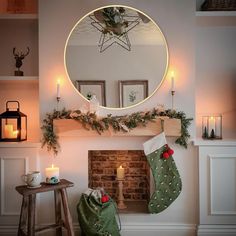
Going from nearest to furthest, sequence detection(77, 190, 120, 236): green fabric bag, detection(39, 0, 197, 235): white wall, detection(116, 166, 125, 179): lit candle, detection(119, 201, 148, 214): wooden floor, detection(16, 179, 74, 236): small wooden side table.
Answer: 1. detection(16, 179, 74, 236): small wooden side table
2. detection(77, 190, 120, 236): green fabric bag
3. detection(39, 0, 197, 235): white wall
4. detection(119, 201, 148, 214): wooden floor
5. detection(116, 166, 125, 179): lit candle

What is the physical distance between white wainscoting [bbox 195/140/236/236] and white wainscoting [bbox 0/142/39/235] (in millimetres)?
1512

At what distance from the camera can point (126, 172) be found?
297 centimetres

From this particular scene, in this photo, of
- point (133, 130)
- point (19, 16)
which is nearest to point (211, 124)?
point (133, 130)

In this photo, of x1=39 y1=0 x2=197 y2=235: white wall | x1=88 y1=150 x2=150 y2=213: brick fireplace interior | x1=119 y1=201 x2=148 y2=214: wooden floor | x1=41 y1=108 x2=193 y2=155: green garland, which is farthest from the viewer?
x1=88 y1=150 x2=150 y2=213: brick fireplace interior

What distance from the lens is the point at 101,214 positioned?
2.28m

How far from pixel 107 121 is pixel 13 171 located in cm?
98

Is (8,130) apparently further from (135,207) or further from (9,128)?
(135,207)

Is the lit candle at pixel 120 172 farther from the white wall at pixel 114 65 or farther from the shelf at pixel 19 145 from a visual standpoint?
the shelf at pixel 19 145

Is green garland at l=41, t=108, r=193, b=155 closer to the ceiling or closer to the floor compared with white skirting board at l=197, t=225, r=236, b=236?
closer to the ceiling

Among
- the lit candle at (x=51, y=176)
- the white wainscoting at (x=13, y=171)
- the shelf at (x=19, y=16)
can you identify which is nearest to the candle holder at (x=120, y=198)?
the lit candle at (x=51, y=176)

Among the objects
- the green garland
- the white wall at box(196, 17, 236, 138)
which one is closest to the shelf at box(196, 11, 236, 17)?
the white wall at box(196, 17, 236, 138)

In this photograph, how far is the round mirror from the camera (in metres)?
2.52

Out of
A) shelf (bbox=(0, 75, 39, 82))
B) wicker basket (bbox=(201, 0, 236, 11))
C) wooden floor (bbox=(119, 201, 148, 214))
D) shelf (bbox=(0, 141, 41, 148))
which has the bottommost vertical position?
wooden floor (bbox=(119, 201, 148, 214))

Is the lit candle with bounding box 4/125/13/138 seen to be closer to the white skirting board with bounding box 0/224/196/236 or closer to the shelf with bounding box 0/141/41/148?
the shelf with bounding box 0/141/41/148
